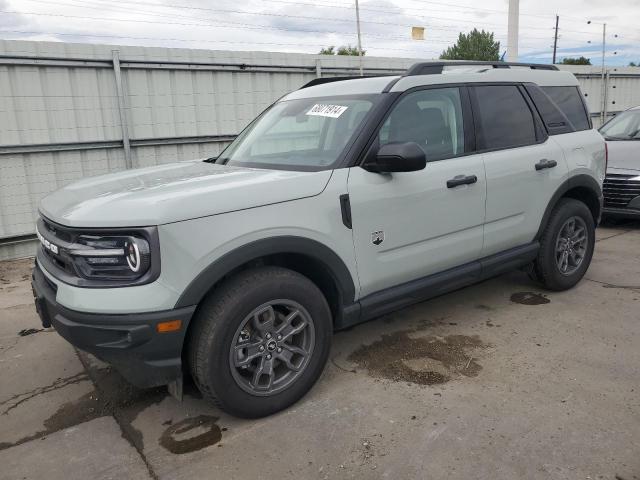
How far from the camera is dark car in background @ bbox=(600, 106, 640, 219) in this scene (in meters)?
6.83

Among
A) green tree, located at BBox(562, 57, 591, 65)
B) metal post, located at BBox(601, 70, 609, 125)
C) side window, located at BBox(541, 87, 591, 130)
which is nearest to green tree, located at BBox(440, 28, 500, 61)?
green tree, located at BBox(562, 57, 591, 65)

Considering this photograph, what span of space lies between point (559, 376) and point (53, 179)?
6472 mm

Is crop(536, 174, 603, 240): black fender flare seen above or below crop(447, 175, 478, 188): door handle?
below

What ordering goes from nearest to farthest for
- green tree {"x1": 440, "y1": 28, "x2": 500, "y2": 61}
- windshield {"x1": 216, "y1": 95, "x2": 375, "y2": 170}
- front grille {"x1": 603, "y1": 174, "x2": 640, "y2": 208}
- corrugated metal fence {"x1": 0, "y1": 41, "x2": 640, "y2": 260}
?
1. windshield {"x1": 216, "y1": 95, "x2": 375, "y2": 170}
2. corrugated metal fence {"x1": 0, "y1": 41, "x2": 640, "y2": 260}
3. front grille {"x1": 603, "y1": 174, "x2": 640, "y2": 208}
4. green tree {"x1": 440, "y1": 28, "x2": 500, "y2": 61}

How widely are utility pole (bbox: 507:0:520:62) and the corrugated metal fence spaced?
3826 millimetres

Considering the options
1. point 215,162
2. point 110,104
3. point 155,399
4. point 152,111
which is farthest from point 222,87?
point 155,399

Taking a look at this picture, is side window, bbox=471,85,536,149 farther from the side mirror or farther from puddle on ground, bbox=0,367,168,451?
puddle on ground, bbox=0,367,168,451

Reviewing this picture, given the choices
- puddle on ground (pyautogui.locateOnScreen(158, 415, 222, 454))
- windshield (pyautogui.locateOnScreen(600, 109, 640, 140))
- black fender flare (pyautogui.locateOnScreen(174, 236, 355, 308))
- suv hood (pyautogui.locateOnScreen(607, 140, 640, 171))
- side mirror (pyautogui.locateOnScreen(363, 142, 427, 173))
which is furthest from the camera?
windshield (pyautogui.locateOnScreen(600, 109, 640, 140))

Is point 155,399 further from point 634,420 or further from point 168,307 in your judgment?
point 634,420

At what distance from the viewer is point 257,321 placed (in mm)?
2740

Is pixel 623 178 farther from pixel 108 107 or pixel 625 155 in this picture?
pixel 108 107

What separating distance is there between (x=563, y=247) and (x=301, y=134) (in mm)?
2548

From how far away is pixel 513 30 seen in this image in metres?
9.59

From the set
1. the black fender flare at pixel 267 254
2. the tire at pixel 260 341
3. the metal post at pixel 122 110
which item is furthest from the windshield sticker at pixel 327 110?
the metal post at pixel 122 110
